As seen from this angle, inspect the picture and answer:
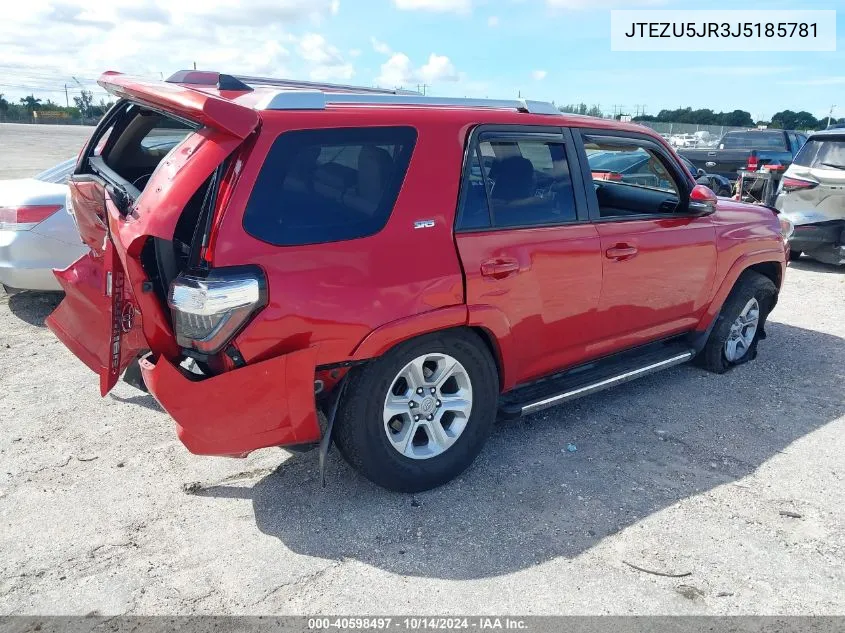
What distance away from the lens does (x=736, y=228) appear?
476cm

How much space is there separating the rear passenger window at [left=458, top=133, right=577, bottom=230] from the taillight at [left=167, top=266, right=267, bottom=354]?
112 centimetres

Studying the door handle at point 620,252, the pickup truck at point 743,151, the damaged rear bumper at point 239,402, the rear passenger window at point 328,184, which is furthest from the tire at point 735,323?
the pickup truck at point 743,151

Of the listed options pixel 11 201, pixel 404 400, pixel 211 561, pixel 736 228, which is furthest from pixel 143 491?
pixel 736 228

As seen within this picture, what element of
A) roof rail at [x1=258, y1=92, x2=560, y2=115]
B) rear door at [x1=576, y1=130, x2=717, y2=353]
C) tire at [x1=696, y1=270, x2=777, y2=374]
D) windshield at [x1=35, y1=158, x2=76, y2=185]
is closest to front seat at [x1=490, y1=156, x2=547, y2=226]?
roof rail at [x1=258, y1=92, x2=560, y2=115]

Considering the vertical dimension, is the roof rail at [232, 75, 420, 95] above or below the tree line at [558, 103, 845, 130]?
below

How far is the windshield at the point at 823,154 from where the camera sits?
8477mm

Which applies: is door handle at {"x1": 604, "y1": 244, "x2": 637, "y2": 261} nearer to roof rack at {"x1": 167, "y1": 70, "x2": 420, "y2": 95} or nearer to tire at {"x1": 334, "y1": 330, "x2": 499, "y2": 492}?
tire at {"x1": 334, "y1": 330, "x2": 499, "y2": 492}

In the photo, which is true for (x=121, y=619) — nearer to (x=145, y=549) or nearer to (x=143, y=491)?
(x=145, y=549)

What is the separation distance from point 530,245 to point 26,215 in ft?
14.4

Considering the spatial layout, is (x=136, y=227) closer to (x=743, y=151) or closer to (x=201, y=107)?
(x=201, y=107)

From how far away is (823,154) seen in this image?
864cm

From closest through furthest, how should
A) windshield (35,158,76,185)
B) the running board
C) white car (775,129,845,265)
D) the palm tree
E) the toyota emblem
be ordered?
the toyota emblem < the running board < windshield (35,158,76,185) < white car (775,129,845,265) < the palm tree

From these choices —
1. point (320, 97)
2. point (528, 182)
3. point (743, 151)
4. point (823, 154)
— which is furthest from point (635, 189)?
point (743, 151)

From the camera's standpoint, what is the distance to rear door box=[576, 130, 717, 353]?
3.95m
